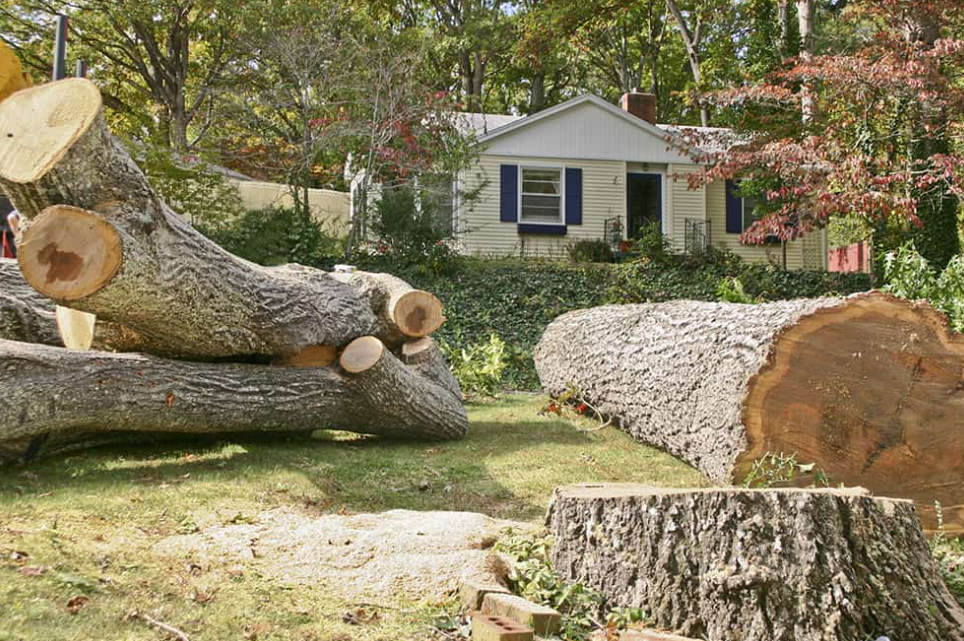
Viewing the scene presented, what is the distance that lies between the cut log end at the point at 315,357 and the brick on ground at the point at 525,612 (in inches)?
151

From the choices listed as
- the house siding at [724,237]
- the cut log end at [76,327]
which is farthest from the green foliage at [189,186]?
the house siding at [724,237]

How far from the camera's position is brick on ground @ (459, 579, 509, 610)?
315 centimetres

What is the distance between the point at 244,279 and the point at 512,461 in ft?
7.51

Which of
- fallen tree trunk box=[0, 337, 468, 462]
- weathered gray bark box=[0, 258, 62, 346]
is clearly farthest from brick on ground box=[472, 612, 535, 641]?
weathered gray bark box=[0, 258, 62, 346]

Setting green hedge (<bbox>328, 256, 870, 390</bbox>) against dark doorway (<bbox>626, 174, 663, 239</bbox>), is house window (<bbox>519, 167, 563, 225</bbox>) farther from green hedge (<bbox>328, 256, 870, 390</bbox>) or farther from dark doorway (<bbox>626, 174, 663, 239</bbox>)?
green hedge (<bbox>328, 256, 870, 390</bbox>)

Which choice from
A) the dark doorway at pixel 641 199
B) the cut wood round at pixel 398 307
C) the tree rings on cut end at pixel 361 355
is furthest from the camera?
the dark doorway at pixel 641 199

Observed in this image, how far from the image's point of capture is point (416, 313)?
26.2ft

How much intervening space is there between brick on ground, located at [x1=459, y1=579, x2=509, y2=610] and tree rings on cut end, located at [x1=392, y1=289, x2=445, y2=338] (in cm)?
478

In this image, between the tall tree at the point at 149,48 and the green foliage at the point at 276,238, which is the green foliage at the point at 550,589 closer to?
the green foliage at the point at 276,238

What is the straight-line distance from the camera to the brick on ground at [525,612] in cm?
293

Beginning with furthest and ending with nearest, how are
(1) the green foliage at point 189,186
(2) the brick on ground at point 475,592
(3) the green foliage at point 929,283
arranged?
(1) the green foliage at point 189,186 → (3) the green foliage at point 929,283 → (2) the brick on ground at point 475,592

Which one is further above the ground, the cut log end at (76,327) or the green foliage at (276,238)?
the green foliage at (276,238)

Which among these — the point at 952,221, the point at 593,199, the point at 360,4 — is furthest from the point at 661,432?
the point at 360,4

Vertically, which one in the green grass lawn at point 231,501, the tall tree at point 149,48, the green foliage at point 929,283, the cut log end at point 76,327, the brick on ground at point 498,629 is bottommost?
the green grass lawn at point 231,501
